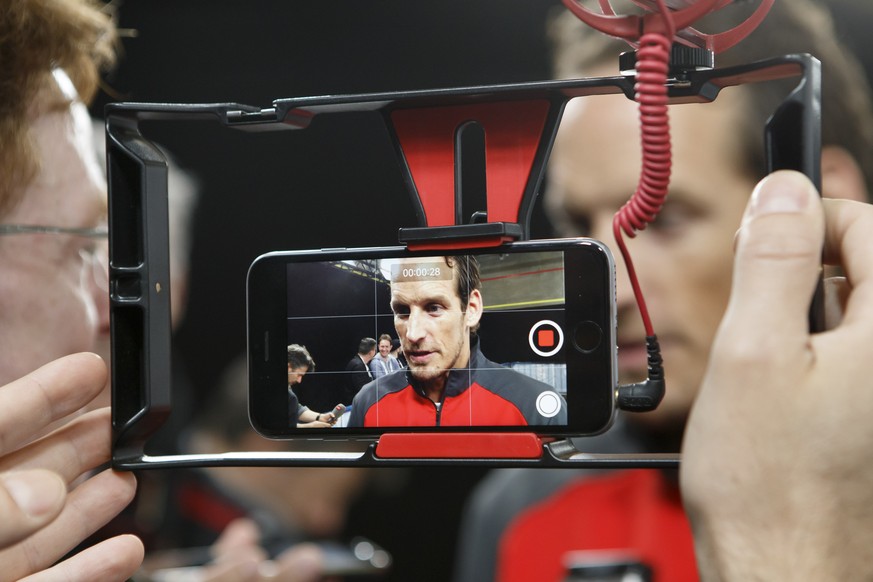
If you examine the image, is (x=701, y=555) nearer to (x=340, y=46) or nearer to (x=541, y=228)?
(x=541, y=228)

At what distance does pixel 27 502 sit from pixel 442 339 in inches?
10.7

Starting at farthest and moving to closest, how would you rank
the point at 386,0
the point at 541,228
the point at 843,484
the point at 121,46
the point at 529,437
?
the point at 121,46 → the point at 386,0 → the point at 541,228 → the point at 529,437 → the point at 843,484

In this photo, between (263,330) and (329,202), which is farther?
(329,202)

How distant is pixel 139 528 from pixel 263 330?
77 cm

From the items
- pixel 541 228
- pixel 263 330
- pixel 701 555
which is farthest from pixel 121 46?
pixel 701 555

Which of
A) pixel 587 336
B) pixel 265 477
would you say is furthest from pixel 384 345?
pixel 265 477

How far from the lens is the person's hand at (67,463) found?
59 cm

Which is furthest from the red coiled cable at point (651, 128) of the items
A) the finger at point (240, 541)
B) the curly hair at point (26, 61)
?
the finger at point (240, 541)

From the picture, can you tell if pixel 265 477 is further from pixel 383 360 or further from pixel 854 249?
pixel 854 249

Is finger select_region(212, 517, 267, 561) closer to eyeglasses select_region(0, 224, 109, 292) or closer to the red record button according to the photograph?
eyeglasses select_region(0, 224, 109, 292)

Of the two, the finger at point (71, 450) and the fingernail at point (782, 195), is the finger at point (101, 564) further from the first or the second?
the fingernail at point (782, 195)

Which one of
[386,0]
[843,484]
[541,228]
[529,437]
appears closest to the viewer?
[843,484]

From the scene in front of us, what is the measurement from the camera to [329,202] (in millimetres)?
1116

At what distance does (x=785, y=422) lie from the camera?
15.7 inches
